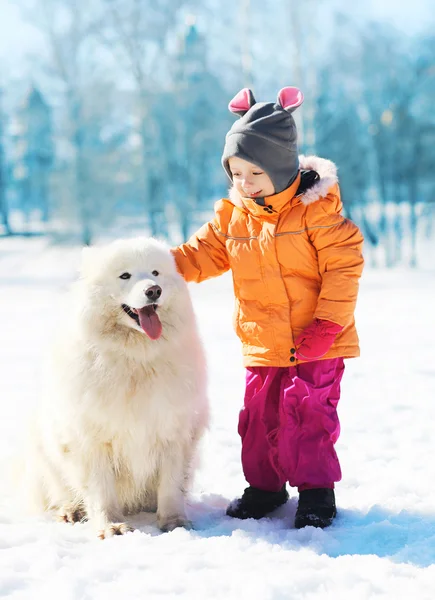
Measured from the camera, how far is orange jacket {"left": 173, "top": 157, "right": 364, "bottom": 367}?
2469 millimetres

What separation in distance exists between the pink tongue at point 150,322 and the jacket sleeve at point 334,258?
1.99ft

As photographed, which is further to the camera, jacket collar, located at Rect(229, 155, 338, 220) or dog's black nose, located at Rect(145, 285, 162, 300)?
jacket collar, located at Rect(229, 155, 338, 220)

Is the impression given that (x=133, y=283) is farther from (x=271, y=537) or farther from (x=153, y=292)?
(x=271, y=537)

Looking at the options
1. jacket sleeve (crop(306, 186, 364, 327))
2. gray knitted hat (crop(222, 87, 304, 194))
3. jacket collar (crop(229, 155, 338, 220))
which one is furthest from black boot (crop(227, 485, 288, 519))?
gray knitted hat (crop(222, 87, 304, 194))

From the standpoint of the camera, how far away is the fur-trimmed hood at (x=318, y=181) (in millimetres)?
2508

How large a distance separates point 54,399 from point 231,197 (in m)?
1.11

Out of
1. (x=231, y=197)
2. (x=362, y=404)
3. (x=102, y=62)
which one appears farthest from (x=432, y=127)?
(x=231, y=197)

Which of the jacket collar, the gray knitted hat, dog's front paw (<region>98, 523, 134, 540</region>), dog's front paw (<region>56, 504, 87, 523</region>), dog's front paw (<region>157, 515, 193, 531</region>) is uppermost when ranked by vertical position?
the gray knitted hat

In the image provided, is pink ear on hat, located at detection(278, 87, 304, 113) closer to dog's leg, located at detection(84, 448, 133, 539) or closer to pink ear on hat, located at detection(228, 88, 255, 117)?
pink ear on hat, located at detection(228, 88, 255, 117)

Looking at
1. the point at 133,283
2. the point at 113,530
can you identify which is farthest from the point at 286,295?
the point at 113,530

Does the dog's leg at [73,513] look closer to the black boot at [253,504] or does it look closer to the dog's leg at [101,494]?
the dog's leg at [101,494]

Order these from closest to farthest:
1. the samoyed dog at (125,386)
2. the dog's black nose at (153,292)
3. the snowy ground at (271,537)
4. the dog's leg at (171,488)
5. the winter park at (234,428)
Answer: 1. the snowy ground at (271,537)
2. the winter park at (234,428)
3. the dog's black nose at (153,292)
4. the samoyed dog at (125,386)
5. the dog's leg at (171,488)

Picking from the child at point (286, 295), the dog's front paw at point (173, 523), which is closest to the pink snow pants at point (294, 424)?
the child at point (286, 295)

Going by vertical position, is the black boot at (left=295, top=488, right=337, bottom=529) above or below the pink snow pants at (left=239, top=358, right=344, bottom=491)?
below
